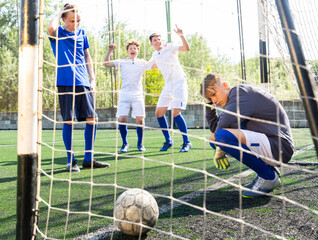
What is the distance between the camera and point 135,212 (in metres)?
1.91

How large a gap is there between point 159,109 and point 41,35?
147 inches

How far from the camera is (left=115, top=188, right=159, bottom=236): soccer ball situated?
1.87 meters

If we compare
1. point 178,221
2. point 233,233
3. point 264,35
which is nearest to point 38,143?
point 178,221

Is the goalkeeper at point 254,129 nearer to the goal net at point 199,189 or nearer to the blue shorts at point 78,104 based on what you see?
the goal net at point 199,189

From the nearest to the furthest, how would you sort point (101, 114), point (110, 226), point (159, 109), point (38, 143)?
point (38, 143) < point (110, 226) < point (159, 109) < point (101, 114)

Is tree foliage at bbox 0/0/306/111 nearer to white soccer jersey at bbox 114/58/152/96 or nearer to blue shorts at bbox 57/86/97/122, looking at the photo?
white soccer jersey at bbox 114/58/152/96

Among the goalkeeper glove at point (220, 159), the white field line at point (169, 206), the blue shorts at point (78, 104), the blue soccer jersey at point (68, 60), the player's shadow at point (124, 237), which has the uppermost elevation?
the blue soccer jersey at point (68, 60)

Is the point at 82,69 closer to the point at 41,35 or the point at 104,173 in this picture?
the point at 104,173

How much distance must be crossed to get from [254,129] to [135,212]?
1.20m

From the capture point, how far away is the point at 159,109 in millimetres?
5504

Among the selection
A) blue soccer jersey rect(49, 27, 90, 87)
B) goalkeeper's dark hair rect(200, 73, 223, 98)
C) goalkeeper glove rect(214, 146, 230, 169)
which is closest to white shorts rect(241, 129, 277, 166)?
goalkeeper glove rect(214, 146, 230, 169)

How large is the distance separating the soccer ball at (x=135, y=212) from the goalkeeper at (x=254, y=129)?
0.77 m

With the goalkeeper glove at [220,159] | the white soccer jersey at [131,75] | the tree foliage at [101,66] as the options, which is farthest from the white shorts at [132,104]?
the tree foliage at [101,66]

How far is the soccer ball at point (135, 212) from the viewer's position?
187cm
